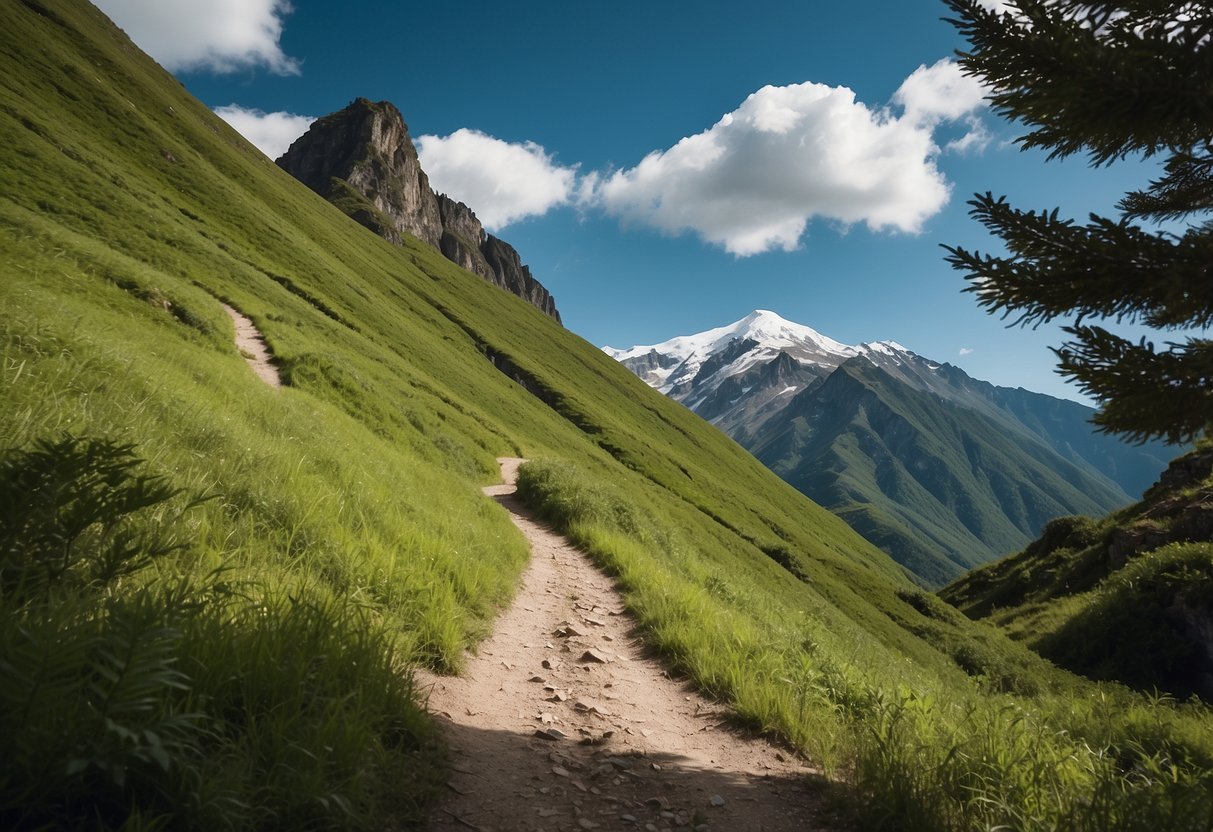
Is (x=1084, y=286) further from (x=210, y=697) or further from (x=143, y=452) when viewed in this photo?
(x=143, y=452)

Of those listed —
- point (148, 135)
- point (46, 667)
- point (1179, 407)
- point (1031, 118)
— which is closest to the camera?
point (46, 667)

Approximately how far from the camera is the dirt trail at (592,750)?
12.6ft

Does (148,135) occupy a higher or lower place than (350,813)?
higher

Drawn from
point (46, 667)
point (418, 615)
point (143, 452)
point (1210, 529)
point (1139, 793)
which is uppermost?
point (1210, 529)

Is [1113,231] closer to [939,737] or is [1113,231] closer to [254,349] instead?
[939,737]

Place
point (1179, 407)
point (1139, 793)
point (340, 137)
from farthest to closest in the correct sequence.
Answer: point (340, 137), point (1179, 407), point (1139, 793)

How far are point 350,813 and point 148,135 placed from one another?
82132 mm

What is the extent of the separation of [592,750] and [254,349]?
24382 millimetres

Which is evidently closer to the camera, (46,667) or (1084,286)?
(46,667)

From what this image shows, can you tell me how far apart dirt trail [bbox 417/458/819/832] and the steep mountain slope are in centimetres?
2127

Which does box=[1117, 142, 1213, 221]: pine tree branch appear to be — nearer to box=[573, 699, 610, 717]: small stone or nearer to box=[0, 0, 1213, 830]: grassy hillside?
box=[0, 0, 1213, 830]: grassy hillside

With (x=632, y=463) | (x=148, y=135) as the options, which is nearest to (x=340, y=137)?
(x=148, y=135)

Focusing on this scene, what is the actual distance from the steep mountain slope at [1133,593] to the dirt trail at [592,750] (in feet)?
69.8

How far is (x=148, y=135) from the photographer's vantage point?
6072 centimetres
